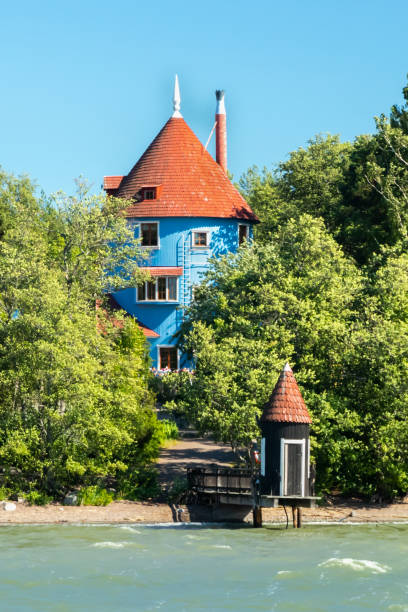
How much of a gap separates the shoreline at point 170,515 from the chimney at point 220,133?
3190 centimetres

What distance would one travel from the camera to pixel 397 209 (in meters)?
43.7

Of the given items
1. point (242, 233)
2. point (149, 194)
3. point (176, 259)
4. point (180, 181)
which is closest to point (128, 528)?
point (176, 259)

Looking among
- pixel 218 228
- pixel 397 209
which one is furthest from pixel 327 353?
pixel 218 228

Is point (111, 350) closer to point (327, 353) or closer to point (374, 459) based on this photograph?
point (327, 353)

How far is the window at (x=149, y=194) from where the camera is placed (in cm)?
5509

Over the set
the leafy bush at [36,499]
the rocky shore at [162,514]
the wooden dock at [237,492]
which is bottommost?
the rocky shore at [162,514]

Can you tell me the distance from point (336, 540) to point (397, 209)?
19840mm

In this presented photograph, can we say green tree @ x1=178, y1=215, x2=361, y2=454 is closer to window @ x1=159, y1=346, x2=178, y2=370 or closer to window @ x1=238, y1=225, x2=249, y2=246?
window @ x1=159, y1=346, x2=178, y2=370

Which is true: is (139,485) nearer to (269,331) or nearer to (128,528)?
(128,528)

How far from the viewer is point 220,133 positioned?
60.6 metres

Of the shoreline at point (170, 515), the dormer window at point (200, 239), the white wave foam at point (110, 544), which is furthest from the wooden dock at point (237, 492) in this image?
the dormer window at point (200, 239)

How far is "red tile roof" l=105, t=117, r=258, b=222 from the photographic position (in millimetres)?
54531

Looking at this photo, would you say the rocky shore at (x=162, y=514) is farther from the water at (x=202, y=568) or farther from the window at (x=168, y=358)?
the window at (x=168, y=358)

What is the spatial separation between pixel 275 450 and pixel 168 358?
23.6m
